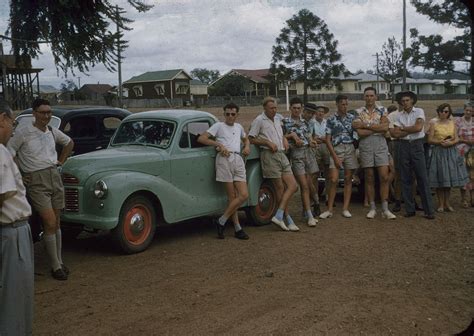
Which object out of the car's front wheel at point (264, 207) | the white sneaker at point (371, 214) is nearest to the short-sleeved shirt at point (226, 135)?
the car's front wheel at point (264, 207)

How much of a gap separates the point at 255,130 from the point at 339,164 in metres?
A: 1.42

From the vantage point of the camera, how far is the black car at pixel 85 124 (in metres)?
9.32

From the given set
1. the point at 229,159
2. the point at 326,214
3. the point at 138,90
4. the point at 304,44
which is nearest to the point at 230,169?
the point at 229,159

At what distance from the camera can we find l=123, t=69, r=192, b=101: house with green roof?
36.8m

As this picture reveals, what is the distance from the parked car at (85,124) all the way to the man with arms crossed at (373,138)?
4455mm

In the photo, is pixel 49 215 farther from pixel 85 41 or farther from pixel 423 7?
pixel 423 7

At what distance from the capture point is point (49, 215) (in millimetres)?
5598

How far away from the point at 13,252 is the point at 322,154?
21.1ft

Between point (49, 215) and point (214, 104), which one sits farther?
point (214, 104)

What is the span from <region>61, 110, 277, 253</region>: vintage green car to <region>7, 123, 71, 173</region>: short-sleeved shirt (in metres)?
0.88

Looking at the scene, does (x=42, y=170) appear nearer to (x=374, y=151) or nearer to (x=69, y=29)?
(x=69, y=29)

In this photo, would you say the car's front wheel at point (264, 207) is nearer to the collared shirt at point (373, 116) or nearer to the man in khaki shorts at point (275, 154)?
the man in khaki shorts at point (275, 154)

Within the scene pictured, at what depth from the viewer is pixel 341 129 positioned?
27.4 feet

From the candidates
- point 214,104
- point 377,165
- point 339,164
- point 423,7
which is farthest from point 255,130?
point 214,104
